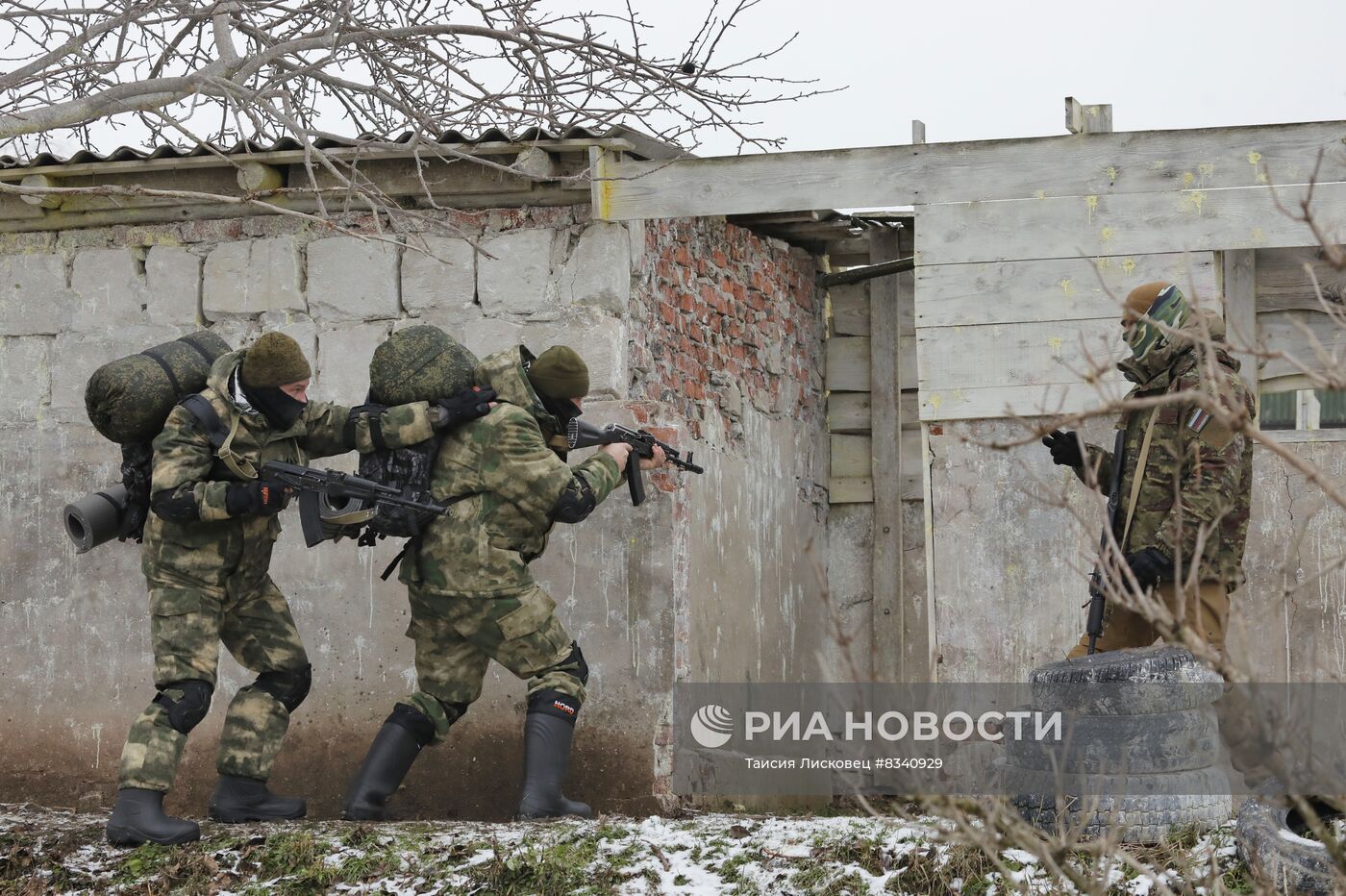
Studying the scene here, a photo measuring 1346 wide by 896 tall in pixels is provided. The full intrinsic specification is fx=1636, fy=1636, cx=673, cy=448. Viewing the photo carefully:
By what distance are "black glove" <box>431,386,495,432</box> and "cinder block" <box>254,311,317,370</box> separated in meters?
1.42

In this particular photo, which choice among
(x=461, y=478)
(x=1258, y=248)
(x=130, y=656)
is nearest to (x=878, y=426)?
(x=1258, y=248)

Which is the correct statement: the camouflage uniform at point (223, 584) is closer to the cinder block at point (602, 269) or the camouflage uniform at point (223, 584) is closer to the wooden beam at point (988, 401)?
the cinder block at point (602, 269)

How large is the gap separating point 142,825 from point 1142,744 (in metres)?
3.23

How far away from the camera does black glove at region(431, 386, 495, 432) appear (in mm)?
5883

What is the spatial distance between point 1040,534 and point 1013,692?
0.67m

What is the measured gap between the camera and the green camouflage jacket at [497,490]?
5844 millimetres

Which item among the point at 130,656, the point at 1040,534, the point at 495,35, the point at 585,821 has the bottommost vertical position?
the point at 585,821

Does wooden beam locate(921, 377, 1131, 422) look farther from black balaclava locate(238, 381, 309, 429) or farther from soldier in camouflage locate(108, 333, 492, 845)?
black balaclava locate(238, 381, 309, 429)

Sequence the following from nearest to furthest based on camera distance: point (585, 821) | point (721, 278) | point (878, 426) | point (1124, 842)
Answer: point (1124, 842) < point (585, 821) < point (721, 278) < point (878, 426)

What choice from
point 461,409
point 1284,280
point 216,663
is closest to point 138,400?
point 216,663

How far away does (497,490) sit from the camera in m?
5.89

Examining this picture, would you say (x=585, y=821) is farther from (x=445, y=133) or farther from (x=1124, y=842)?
(x=445, y=133)

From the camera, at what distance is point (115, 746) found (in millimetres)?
7105

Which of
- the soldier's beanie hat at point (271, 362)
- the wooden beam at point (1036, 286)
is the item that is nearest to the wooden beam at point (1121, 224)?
the wooden beam at point (1036, 286)
